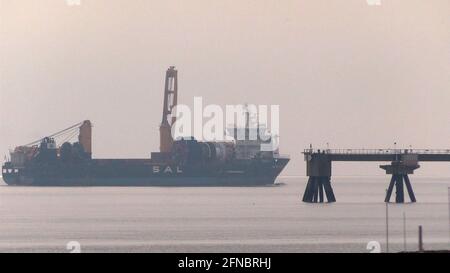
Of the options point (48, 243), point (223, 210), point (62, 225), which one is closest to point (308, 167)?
point (223, 210)

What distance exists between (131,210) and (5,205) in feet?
116

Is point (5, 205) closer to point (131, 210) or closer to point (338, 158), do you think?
point (131, 210)

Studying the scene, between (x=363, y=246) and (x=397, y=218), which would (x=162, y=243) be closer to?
(x=363, y=246)

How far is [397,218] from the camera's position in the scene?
110 metres

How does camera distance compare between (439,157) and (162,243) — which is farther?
(439,157)

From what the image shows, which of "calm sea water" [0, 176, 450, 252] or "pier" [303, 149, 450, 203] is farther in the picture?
"pier" [303, 149, 450, 203]

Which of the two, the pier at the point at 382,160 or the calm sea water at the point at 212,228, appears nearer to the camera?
the calm sea water at the point at 212,228

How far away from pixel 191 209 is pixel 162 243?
211 ft

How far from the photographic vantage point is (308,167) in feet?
429

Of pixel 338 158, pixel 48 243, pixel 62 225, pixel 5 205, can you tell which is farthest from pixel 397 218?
pixel 5 205
